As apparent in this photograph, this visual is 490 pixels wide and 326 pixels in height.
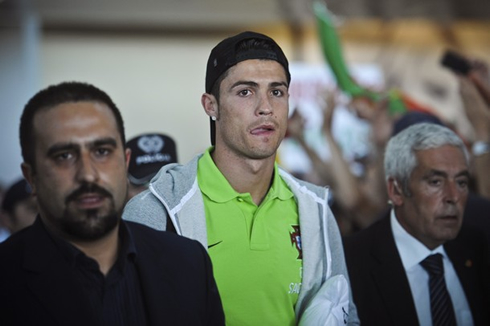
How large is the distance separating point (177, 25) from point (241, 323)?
266 inches

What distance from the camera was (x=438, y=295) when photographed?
9.57 ft

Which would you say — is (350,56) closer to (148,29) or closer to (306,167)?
(306,167)

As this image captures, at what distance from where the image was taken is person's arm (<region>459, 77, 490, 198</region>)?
12.7 ft

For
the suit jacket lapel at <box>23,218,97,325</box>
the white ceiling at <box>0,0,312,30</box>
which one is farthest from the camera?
the white ceiling at <box>0,0,312,30</box>

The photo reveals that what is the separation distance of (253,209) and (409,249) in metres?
0.89

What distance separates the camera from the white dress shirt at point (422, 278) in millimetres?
2930

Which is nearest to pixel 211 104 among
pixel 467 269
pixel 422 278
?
pixel 422 278

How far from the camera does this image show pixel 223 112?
243cm

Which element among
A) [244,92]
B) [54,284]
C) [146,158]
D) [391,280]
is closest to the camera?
[54,284]

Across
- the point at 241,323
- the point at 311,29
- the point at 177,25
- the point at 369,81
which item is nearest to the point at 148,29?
the point at 177,25

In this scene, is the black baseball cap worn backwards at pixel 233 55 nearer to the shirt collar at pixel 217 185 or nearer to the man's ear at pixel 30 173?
the shirt collar at pixel 217 185

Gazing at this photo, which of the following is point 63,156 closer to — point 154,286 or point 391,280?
point 154,286

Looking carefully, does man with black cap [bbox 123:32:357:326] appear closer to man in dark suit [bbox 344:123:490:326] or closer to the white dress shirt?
man in dark suit [bbox 344:123:490:326]

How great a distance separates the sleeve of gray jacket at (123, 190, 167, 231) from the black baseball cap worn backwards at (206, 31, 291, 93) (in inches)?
17.0
